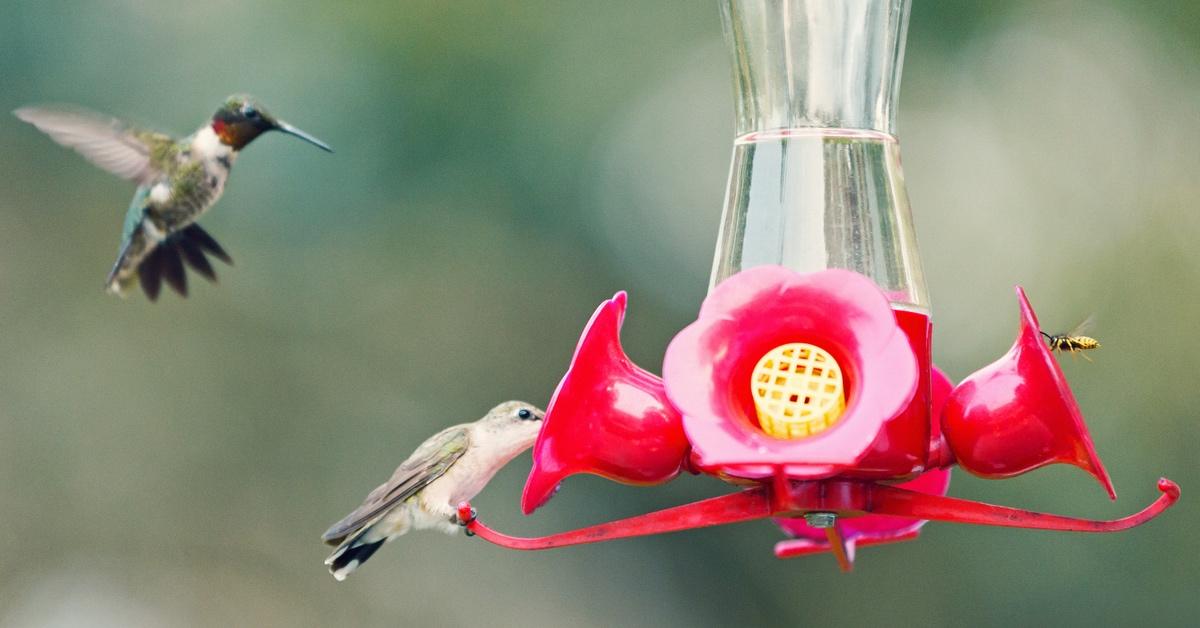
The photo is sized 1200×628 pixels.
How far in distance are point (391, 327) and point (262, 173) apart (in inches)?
42.4

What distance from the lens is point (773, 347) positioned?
9.64 ft

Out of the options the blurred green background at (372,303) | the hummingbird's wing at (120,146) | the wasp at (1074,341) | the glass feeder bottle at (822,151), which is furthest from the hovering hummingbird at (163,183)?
the blurred green background at (372,303)

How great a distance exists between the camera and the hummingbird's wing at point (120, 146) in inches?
202

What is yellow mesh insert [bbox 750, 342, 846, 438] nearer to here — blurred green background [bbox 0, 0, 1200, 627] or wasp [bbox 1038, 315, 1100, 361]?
wasp [bbox 1038, 315, 1100, 361]

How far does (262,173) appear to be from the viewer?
8906 mm

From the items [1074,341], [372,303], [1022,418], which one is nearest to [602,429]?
[1022,418]

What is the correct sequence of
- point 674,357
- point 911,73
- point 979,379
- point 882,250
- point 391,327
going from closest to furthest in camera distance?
point 674,357, point 979,379, point 882,250, point 911,73, point 391,327

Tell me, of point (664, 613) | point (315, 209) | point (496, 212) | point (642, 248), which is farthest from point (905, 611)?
point (315, 209)

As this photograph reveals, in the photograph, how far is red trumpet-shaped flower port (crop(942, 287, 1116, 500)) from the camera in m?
2.93

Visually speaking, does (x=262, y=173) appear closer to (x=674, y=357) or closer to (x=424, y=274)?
(x=424, y=274)

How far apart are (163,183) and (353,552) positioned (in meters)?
1.68

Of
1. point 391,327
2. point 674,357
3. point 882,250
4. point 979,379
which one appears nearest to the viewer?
point 674,357

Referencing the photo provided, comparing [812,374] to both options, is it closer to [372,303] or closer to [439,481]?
[439,481]

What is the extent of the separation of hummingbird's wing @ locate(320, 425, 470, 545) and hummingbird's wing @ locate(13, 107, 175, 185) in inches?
63.8
